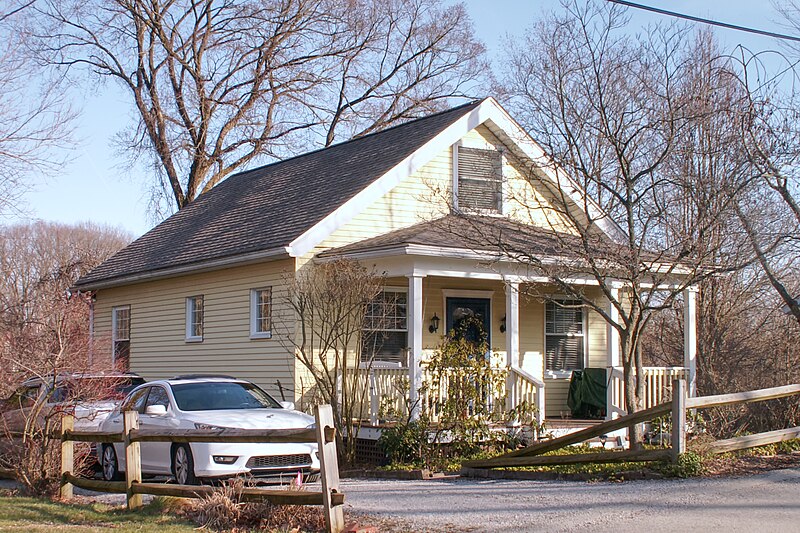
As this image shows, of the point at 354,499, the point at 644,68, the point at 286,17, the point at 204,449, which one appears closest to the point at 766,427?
the point at 644,68

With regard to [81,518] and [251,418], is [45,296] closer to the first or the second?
[251,418]

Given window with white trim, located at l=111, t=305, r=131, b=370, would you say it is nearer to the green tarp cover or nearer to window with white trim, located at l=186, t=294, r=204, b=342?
window with white trim, located at l=186, t=294, r=204, b=342

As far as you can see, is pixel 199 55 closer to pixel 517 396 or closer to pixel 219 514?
pixel 517 396

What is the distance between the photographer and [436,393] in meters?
15.8

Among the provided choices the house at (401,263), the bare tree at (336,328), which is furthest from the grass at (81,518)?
the house at (401,263)

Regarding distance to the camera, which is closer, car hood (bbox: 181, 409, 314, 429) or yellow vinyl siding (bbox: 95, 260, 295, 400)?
car hood (bbox: 181, 409, 314, 429)

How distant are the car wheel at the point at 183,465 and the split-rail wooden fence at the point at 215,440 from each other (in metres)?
1.20

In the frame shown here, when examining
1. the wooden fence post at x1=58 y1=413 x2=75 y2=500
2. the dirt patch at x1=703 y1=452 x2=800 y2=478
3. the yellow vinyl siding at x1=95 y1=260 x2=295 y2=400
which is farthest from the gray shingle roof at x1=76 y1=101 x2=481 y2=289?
the dirt patch at x1=703 y1=452 x2=800 y2=478

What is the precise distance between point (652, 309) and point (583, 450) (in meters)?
3.64

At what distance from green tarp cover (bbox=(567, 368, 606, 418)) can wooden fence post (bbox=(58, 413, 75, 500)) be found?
1139 cm

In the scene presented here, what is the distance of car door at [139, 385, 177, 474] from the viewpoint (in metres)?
12.9

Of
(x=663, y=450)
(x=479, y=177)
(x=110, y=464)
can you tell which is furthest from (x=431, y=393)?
(x=479, y=177)

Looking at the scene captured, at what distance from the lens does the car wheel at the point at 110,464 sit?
1394 cm

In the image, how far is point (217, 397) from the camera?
13969mm
